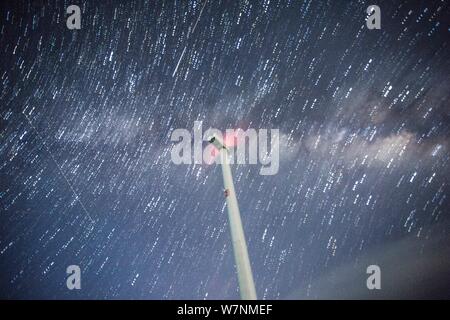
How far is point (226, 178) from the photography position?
9312mm

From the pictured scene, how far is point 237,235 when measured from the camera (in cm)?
824

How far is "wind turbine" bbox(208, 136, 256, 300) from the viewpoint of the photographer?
7.55 meters

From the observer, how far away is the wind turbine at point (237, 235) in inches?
297
